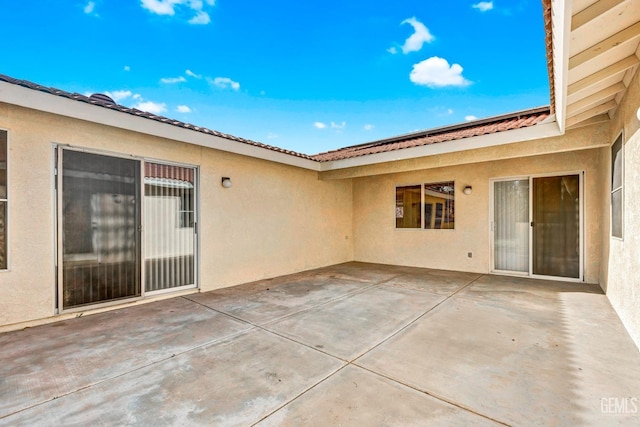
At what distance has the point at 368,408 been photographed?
2.24 m

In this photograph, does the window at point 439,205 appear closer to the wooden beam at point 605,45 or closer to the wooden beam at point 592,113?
the wooden beam at point 592,113

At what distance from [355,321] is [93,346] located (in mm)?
3351

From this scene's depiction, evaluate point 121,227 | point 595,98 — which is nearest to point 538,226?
point 595,98

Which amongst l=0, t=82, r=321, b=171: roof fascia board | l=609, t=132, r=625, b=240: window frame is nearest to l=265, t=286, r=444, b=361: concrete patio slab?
l=609, t=132, r=625, b=240: window frame

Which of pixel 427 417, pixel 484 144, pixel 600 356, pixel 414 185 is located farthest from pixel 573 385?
pixel 414 185

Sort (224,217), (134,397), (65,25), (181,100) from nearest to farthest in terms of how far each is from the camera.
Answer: (134,397), (224,217), (65,25), (181,100)

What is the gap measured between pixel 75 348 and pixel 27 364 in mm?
416

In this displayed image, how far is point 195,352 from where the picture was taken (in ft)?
10.6

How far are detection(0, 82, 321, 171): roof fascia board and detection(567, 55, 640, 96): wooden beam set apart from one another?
5.48 meters

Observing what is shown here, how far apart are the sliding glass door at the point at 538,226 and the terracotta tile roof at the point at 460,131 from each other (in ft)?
5.78

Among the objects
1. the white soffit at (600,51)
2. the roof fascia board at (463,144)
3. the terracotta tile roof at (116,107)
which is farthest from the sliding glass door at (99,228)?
the white soffit at (600,51)

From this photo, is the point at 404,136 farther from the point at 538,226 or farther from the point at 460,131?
the point at 538,226

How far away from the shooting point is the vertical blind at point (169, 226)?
5238 millimetres

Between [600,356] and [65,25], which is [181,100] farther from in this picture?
[600,356]
